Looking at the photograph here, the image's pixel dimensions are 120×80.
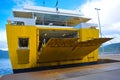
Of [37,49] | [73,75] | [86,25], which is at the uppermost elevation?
[86,25]

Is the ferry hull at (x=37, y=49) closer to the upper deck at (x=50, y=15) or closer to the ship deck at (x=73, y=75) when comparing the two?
the ship deck at (x=73, y=75)

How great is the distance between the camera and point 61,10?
14203mm

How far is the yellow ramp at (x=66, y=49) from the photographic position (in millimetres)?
9068

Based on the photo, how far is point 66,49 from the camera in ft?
33.7

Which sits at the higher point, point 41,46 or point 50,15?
point 50,15

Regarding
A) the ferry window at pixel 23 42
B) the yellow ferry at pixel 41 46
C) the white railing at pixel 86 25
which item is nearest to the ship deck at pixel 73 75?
the yellow ferry at pixel 41 46

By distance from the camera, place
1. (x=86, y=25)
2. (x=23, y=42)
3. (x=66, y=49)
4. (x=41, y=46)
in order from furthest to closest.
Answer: (x=86, y=25) < (x=23, y=42) < (x=41, y=46) < (x=66, y=49)

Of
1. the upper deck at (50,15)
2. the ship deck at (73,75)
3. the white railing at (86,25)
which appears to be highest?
the upper deck at (50,15)

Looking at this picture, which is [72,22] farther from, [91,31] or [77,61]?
[77,61]

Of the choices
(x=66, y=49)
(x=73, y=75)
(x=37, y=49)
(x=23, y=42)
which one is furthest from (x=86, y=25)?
(x=73, y=75)

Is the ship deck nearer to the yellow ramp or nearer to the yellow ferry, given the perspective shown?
the yellow ramp

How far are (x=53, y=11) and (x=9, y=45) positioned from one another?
5.39m

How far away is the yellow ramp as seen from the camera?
29.8 ft

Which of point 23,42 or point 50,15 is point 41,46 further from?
point 50,15
